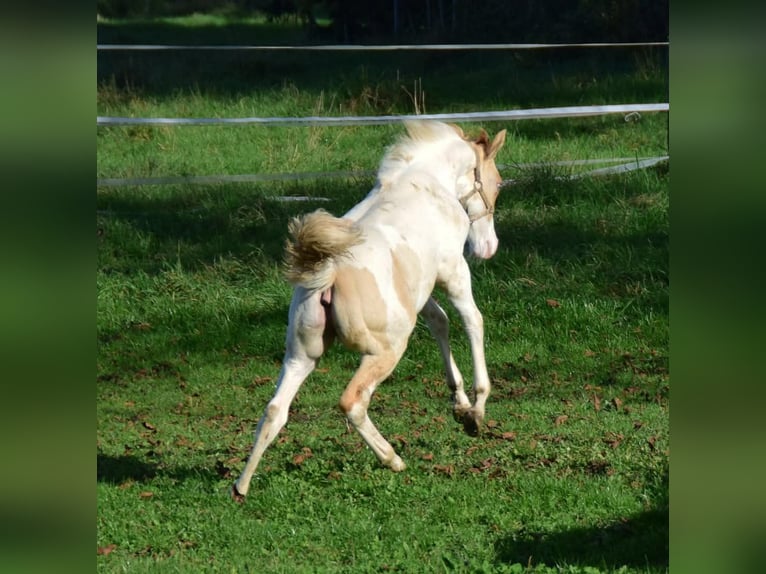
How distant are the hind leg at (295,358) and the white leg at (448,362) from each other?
149 centimetres

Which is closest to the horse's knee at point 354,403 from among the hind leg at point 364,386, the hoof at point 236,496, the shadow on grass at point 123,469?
the hind leg at point 364,386

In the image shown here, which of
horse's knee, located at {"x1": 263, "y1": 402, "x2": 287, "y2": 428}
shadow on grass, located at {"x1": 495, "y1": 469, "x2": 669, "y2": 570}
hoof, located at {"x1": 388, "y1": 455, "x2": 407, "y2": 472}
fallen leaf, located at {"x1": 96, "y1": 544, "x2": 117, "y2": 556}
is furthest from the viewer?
hoof, located at {"x1": 388, "y1": 455, "x2": 407, "y2": 472}

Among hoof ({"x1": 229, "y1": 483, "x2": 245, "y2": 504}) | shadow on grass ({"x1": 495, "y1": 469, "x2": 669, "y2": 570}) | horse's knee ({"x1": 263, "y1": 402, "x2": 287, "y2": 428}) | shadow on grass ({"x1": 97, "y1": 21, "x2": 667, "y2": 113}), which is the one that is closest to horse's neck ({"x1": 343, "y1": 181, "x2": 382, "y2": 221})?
horse's knee ({"x1": 263, "y1": 402, "x2": 287, "y2": 428})

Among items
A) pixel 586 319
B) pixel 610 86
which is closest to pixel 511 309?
pixel 586 319

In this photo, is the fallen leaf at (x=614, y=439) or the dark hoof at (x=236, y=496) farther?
the fallen leaf at (x=614, y=439)

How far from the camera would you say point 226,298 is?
10.5m

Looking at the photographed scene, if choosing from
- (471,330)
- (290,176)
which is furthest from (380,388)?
(290,176)

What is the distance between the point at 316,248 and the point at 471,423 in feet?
6.49

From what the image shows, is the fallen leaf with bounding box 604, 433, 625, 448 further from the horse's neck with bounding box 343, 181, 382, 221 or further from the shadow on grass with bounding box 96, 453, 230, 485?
the shadow on grass with bounding box 96, 453, 230, 485

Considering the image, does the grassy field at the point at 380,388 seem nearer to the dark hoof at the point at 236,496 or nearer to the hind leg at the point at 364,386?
the dark hoof at the point at 236,496

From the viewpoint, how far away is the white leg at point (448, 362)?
6852 millimetres

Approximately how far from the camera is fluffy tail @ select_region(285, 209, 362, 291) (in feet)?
17.3
